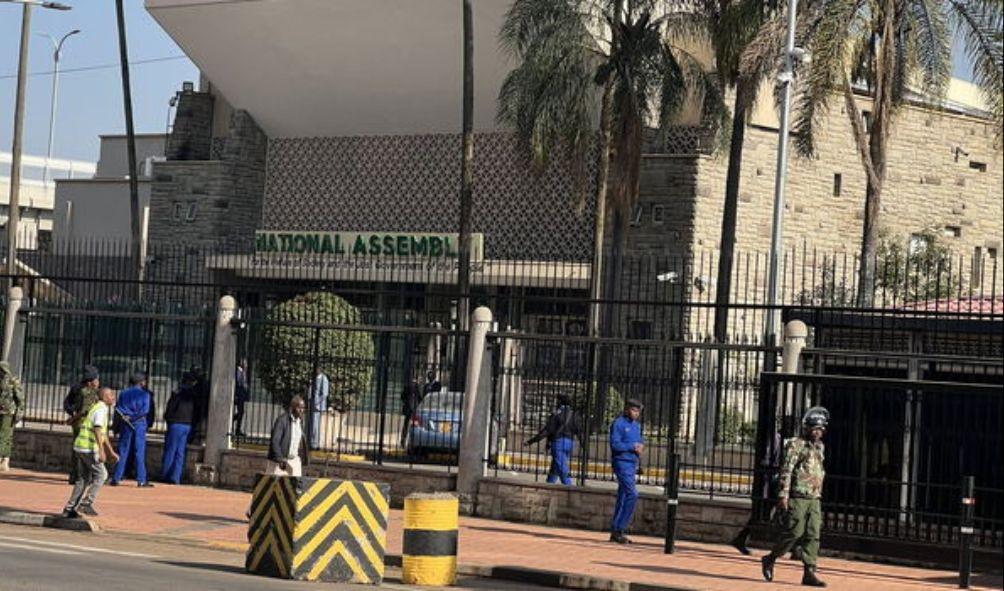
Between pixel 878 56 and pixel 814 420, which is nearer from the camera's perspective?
pixel 814 420

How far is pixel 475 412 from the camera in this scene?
2458 cm

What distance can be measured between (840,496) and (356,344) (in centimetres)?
862

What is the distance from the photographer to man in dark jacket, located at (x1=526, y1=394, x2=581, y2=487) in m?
24.2

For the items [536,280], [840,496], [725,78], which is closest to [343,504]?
[840,496]

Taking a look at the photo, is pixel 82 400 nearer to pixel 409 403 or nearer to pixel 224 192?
pixel 409 403

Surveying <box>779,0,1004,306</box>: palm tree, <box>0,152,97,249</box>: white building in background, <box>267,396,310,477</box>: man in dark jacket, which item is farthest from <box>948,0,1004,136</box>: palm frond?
<box>0,152,97,249</box>: white building in background

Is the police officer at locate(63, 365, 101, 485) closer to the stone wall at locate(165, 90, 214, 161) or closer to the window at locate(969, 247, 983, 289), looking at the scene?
the window at locate(969, 247, 983, 289)

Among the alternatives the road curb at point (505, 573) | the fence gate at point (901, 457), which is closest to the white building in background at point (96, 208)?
the road curb at point (505, 573)

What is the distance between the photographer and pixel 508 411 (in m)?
25.1

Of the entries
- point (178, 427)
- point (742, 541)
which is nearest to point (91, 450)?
point (178, 427)

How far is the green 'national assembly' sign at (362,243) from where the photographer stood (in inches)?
2008

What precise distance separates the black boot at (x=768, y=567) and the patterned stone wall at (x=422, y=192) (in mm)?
28140

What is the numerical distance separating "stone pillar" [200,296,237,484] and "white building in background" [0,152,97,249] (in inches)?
1788

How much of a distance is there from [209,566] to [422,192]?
35765 millimetres
